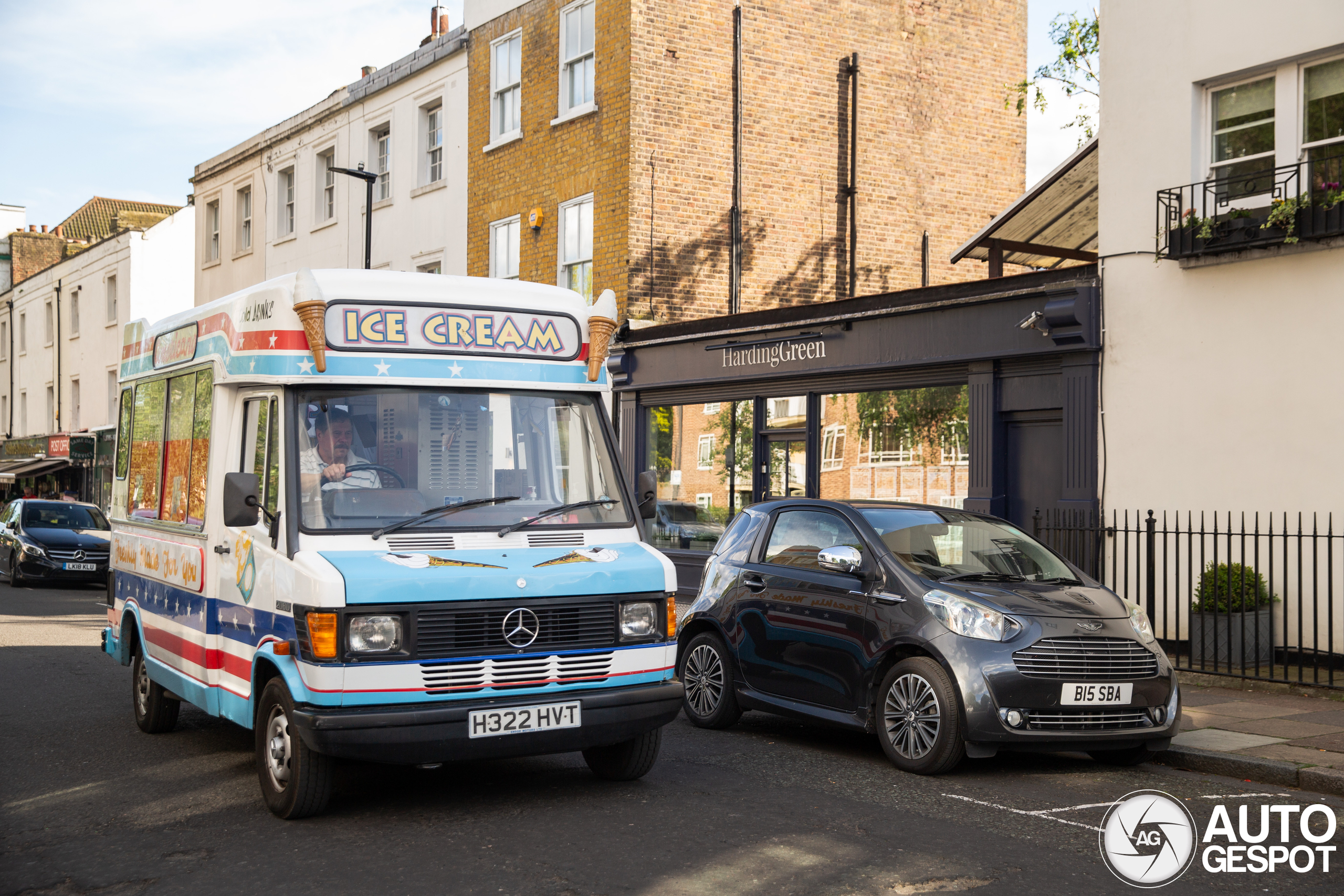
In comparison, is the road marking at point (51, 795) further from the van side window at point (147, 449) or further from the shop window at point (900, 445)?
the shop window at point (900, 445)

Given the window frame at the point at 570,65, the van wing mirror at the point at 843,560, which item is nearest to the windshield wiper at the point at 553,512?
the van wing mirror at the point at 843,560

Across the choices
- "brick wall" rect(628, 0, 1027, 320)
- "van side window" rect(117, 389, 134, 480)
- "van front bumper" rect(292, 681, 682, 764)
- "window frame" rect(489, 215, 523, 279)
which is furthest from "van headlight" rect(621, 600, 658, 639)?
"window frame" rect(489, 215, 523, 279)

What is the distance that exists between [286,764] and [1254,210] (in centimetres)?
1010

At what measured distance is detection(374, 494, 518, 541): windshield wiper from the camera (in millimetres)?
6367

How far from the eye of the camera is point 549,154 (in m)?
21.5

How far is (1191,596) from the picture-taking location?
11898mm

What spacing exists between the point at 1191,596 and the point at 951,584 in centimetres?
527

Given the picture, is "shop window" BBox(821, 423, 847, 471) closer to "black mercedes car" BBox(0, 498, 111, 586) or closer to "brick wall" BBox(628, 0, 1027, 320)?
"brick wall" BBox(628, 0, 1027, 320)

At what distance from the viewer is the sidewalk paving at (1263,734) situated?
24.6 ft

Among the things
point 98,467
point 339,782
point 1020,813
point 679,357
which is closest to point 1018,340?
point 679,357

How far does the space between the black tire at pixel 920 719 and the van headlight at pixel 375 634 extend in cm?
308

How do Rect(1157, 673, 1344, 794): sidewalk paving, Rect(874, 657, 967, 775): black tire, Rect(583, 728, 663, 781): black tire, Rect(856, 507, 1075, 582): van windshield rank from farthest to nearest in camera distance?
Rect(856, 507, 1075, 582): van windshield < Rect(1157, 673, 1344, 794): sidewalk paving < Rect(874, 657, 967, 775): black tire < Rect(583, 728, 663, 781): black tire

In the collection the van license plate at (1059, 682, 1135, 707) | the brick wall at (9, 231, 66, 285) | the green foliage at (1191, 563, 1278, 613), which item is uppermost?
the brick wall at (9, 231, 66, 285)

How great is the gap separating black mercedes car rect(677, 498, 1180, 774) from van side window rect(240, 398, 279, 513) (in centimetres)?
335
